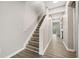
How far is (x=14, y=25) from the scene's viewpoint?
13.6ft

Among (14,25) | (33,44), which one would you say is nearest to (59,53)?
(33,44)

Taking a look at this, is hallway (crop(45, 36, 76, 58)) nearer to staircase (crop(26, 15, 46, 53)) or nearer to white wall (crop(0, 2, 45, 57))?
staircase (crop(26, 15, 46, 53))

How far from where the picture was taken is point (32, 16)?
19.4 feet

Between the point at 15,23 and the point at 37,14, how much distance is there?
2.65 metres

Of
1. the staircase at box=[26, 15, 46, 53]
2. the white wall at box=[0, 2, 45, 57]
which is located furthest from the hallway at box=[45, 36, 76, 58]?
the white wall at box=[0, 2, 45, 57]

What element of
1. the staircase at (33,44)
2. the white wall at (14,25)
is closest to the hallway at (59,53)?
the staircase at (33,44)

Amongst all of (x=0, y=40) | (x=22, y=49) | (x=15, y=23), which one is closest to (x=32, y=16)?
(x=15, y=23)

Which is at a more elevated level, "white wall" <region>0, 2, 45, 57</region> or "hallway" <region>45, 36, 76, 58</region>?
"white wall" <region>0, 2, 45, 57</region>

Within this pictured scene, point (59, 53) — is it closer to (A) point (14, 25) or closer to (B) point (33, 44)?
(B) point (33, 44)

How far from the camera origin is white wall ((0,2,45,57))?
3.44m

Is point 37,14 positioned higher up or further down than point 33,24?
higher up

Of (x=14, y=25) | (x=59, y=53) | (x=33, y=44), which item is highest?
(x=14, y=25)

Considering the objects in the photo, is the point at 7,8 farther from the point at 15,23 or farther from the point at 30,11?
the point at 30,11

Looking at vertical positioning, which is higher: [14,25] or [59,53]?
[14,25]
